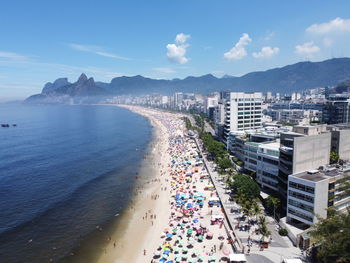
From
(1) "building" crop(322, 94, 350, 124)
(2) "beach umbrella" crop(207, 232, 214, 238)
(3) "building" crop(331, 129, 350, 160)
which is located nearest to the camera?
(2) "beach umbrella" crop(207, 232, 214, 238)

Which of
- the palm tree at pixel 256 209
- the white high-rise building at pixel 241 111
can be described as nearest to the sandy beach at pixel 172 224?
the palm tree at pixel 256 209

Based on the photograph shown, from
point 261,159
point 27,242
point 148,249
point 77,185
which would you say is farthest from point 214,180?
point 27,242

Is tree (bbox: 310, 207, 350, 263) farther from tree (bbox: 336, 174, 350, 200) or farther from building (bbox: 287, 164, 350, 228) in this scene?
tree (bbox: 336, 174, 350, 200)

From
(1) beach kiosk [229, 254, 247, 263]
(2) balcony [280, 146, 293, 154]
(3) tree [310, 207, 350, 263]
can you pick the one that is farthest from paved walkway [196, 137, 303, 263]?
(2) balcony [280, 146, 293, 154]

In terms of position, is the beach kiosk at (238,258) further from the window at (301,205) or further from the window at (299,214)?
the window at (301,205)

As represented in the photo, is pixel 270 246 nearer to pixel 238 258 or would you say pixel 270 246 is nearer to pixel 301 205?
pixel 238 258
